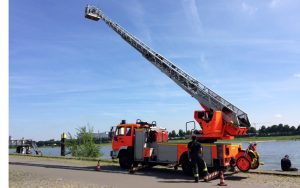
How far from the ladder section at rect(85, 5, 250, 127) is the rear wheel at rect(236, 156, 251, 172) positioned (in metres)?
1.69

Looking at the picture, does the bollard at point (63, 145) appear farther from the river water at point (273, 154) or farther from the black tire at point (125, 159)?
the black tire at point (125, 159)

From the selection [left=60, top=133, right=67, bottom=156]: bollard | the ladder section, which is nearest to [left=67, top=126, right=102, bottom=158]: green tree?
[left=60, top=133, right=67, bottom=156]: bollard

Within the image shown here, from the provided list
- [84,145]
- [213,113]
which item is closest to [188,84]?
[213,113]

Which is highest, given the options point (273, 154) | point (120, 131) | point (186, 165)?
point (120, 131)

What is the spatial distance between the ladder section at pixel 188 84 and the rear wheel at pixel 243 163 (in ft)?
5.55

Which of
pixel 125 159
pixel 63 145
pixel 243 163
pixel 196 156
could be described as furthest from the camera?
pixel 63 145

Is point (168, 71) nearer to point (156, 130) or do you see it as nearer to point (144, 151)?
point (156, 130)

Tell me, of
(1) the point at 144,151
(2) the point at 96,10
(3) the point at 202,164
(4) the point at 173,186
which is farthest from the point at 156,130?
(2) the point at 96,10

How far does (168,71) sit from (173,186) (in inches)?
324

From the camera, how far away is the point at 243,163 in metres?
15.1

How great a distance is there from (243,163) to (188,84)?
16.9 ft

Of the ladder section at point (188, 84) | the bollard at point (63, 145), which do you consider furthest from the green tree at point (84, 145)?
the ladder section at point (188, 84)

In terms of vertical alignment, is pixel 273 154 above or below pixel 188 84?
below

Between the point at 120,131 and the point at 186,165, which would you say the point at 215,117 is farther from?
the point at 120,131
